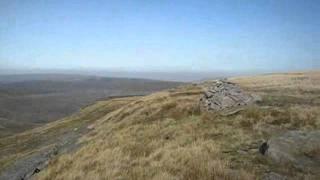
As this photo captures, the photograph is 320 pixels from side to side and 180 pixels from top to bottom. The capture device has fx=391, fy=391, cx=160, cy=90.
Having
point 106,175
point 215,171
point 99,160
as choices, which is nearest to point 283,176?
point 215,171

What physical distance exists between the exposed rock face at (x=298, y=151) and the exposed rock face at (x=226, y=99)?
1213cm

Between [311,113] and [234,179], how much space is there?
13.9 m

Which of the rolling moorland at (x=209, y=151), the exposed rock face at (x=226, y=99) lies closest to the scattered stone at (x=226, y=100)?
→ the exposed rock face at (x=226, y=99)

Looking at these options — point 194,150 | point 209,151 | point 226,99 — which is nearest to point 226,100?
point 226,99

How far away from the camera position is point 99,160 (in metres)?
22.1

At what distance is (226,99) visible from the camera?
112 ft

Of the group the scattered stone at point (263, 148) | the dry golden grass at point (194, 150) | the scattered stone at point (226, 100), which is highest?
the scattered stone at point (226, 100)

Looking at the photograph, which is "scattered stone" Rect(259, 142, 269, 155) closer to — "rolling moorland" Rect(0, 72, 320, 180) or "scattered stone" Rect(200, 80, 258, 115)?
"rolling moorland" Rect(0, 72, 320, 180)

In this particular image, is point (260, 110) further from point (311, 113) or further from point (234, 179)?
point (234, 179)

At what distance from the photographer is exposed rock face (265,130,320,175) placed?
1616 cm

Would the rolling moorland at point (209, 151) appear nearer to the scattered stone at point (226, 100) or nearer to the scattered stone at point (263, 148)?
the scattered stone at point (263, 148)

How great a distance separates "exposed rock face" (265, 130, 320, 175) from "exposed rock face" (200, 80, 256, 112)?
39.8 ft

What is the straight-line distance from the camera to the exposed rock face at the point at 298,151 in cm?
1616

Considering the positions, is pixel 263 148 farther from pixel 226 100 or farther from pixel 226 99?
pixel 226 99
